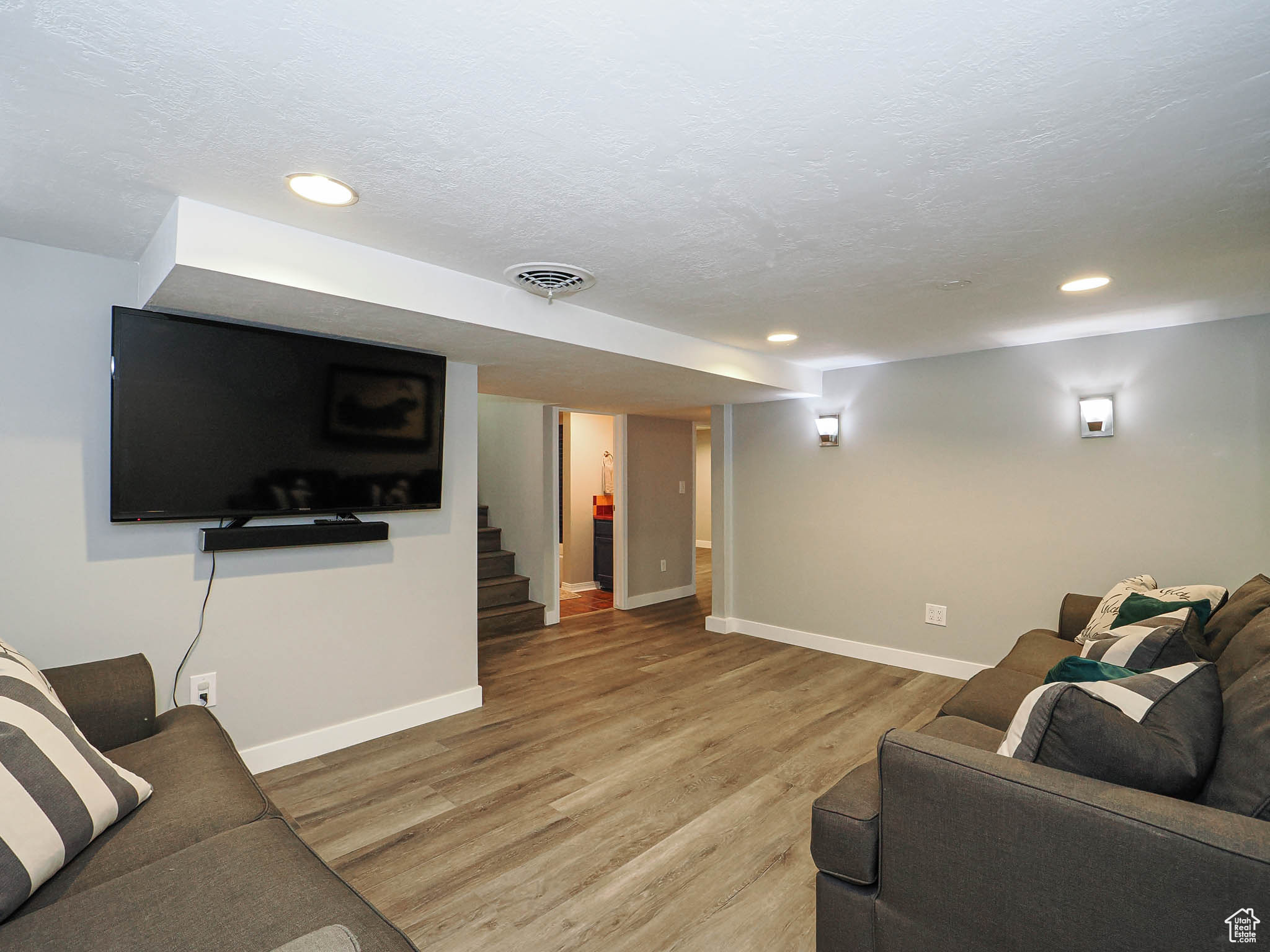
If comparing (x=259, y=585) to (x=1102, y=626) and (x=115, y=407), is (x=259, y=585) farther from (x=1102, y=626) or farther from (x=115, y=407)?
(x=1102, y=626)

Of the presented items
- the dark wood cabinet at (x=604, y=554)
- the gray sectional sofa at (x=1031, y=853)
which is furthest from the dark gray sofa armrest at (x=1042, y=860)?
the dark wood cabinet at (x=604, y=554)

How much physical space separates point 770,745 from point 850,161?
2.63 meters

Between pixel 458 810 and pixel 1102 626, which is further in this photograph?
pixel 1102 626

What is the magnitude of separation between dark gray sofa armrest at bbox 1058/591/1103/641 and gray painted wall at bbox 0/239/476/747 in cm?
334

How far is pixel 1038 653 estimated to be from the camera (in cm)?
289

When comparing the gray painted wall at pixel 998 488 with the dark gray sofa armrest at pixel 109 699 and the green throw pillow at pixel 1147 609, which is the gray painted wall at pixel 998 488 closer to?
the green throw pillow at pixel 1147 609

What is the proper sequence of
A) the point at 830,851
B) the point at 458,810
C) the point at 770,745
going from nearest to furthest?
the point at 830,851, the point at 458,810, the point at 770,745

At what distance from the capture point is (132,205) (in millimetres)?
1940

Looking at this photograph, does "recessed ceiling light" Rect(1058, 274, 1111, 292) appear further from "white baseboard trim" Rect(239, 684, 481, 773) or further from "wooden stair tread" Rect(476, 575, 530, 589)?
"wooden stair tread" Rect(476, 575, 530, 589)

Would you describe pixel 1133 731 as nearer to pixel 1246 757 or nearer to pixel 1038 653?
pixel 1246 757

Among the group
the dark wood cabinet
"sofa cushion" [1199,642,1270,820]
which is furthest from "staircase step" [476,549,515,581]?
"sofa cushion" [1199,642,1270,820]

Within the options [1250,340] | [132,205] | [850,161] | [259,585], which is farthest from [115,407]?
[1250,340]

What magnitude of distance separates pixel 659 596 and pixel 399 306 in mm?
4867

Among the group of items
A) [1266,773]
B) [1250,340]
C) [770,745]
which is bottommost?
[770,745]
